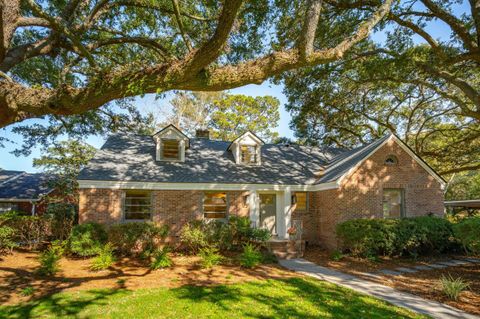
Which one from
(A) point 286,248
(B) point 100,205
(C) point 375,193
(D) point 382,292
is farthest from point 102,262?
(C) point 375,193

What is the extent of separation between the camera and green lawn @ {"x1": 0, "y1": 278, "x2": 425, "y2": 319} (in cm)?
593

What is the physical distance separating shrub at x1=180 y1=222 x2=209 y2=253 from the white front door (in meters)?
4.05

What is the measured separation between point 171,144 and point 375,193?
36.7 ft

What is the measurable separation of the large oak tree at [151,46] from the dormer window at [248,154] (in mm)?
6234

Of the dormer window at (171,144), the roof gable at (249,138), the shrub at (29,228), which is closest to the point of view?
the shrub at (29,228)

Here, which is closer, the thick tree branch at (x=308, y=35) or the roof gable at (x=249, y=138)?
the thick tree branch at (x=308, y=35)

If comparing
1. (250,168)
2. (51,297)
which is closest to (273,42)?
(250,168)

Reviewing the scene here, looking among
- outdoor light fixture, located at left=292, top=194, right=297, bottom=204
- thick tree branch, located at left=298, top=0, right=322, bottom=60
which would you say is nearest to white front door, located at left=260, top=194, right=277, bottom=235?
outdoor light fixture, located at left=292, top=194, right=297, bottom=204

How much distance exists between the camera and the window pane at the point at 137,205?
1338 cm

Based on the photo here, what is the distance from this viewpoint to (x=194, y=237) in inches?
468

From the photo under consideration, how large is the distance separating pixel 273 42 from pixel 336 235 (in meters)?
9.16

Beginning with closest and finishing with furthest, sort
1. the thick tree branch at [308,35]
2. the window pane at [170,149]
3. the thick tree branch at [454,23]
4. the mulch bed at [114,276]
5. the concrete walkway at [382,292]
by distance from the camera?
the thick tree branch at [308,35] < the concrete walkway at [382,292] < the mulch bed at [114,276] < the thick tree branch at [454,23] < the window pane at [170,149]

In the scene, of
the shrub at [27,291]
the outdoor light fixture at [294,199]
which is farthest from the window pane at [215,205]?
the shrub at [27,291]

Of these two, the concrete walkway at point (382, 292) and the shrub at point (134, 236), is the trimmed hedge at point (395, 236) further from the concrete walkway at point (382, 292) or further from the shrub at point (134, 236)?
the shrub at point (134, 236)
